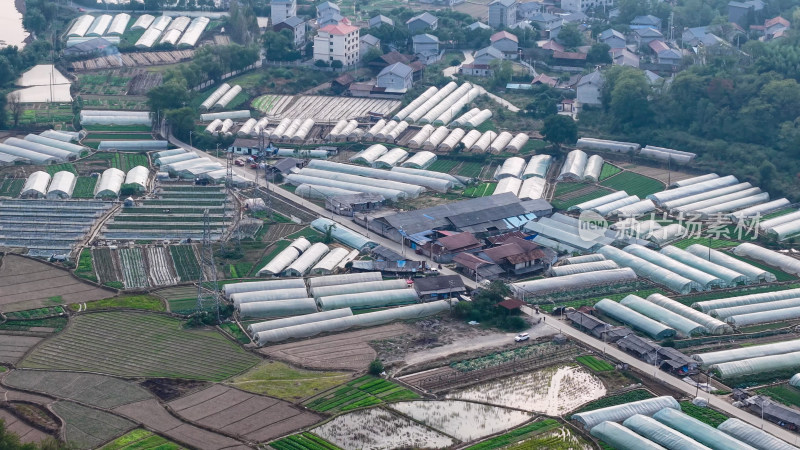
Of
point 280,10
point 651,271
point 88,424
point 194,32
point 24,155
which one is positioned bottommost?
point 651,271

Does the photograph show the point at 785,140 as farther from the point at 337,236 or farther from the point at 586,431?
the point at 586,431

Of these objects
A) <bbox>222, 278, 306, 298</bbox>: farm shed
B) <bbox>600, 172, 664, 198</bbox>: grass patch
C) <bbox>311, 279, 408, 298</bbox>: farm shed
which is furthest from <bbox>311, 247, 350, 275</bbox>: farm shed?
<bbox>600, 172, 664, 198</bbox>: grass patch

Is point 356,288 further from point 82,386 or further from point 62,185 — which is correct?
point 62,185

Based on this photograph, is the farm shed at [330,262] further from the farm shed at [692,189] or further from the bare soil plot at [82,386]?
the farm shed at [692,189]

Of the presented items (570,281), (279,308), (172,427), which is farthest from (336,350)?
(570,281)

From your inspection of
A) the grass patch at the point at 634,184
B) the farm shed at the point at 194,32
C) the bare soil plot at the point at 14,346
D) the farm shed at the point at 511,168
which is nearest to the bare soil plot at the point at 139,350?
the bare soil plot at the point at 14,346

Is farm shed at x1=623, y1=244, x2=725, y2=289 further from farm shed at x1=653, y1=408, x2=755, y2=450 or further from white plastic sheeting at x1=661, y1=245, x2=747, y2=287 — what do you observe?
farm shed at x1=653, y1=408, x2=755, y2=450
